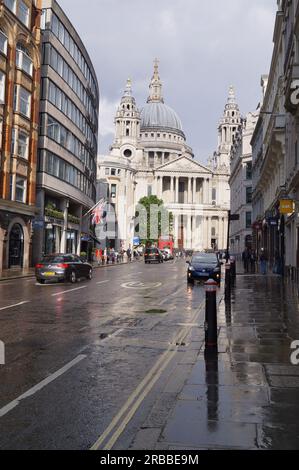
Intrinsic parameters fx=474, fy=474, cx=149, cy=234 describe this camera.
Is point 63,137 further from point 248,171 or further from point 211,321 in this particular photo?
point 211,321

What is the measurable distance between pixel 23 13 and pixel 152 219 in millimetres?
65008

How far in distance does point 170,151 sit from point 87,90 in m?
107

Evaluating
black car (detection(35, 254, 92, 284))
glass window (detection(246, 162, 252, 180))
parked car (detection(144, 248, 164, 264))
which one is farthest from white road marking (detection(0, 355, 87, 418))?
glass window (detection(246, 162, 252, 180))

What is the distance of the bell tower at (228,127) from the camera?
14200cm

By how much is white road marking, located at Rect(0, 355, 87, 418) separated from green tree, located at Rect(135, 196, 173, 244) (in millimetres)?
85206

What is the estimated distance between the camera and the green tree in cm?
9581

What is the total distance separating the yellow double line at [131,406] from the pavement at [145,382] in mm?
11

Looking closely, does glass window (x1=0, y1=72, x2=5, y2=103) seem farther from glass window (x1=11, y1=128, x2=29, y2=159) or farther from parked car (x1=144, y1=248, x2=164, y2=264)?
parked car (x1=144, y1=248, x2=164, y2=264)

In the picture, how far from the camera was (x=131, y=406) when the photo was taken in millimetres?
5352

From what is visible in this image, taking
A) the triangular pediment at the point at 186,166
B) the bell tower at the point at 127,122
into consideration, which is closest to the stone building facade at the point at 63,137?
the triangular pediment at the point at 186,166

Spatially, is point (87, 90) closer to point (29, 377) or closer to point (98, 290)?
point (98, 290)

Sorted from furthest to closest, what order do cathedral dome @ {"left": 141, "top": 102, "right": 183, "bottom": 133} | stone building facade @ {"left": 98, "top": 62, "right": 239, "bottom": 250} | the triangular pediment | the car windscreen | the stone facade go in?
cathedral dome @ {"left": 141, "top": 102, "right": 183, "bottom": 133} → the triangular pediment → stone building facade @ {"left": 98, "top": 62, "right": 239, "bottom": 250} → the stone facade → the car windscreen

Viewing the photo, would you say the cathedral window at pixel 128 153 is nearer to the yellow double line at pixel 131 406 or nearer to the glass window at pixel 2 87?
the glass window at pixel 2 87
